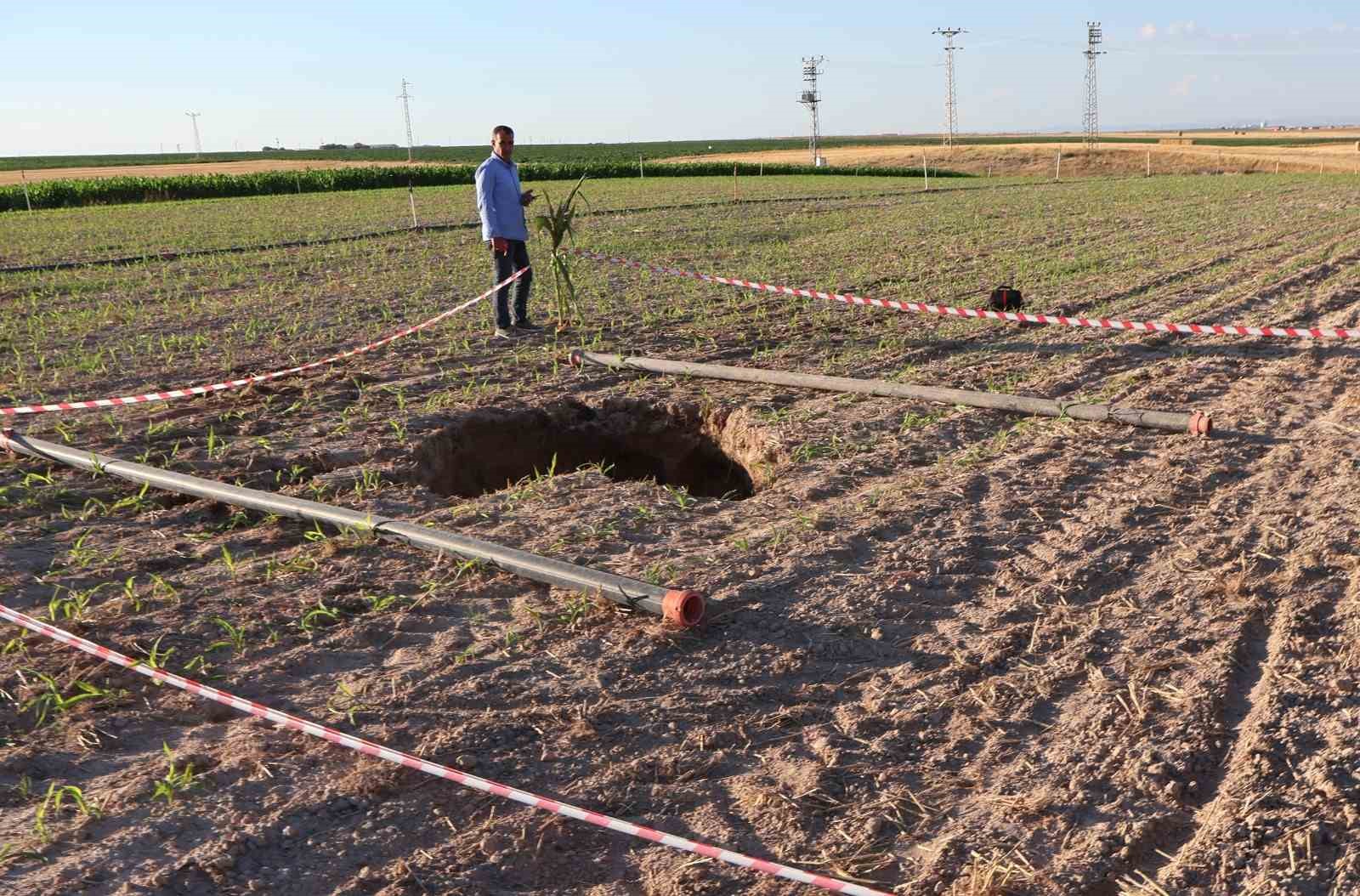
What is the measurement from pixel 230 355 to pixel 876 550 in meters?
6.97

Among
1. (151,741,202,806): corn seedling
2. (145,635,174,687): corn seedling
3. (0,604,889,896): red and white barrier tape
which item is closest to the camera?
(0,604,889,896): red and white barrier tape

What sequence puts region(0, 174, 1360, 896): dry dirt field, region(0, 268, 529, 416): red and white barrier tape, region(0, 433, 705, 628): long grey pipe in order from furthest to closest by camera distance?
region(0, 268, 529, 416): red and white barrier tape, region(0, 433, 705, 628): long grey pipe, region(0, 174, 1360, 896): dry dirt field

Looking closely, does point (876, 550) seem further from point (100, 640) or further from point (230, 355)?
point (230, 355)

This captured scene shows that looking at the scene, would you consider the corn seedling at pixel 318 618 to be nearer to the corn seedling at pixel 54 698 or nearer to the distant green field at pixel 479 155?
the corn seedling at pixel 54 698

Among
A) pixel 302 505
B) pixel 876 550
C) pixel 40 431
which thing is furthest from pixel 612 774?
pixel 40 431

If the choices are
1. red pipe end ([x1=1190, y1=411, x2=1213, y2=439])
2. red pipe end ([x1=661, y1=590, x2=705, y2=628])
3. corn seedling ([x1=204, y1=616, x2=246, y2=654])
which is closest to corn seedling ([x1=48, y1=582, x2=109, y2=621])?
corn seedling ([x1=204, y1=616, x2=246, y2=654])

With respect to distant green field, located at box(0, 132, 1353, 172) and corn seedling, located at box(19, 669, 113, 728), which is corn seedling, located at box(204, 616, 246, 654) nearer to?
corn seedling, located at box(19, 669, 113, 728)

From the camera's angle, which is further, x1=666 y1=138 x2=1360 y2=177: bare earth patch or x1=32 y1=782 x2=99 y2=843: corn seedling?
x1=666 y1=138 x2=1360 y2=177: bare earth patch

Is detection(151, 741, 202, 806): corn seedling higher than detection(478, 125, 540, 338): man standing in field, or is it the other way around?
detection(478, 125, 540, 338): man standing in field

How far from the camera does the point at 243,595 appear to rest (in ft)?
15.8

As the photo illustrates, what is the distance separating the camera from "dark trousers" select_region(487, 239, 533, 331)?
33.5 feet

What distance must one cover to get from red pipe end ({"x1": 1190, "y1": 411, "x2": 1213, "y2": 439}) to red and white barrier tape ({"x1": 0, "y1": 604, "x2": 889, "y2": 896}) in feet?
15.5

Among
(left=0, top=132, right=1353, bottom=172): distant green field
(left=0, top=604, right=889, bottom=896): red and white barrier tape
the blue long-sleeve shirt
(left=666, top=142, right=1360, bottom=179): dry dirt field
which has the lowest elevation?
(left=0, top=604, right=889, bottom=896): red and white barrier tape

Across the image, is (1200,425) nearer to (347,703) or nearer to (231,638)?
(347,703)
